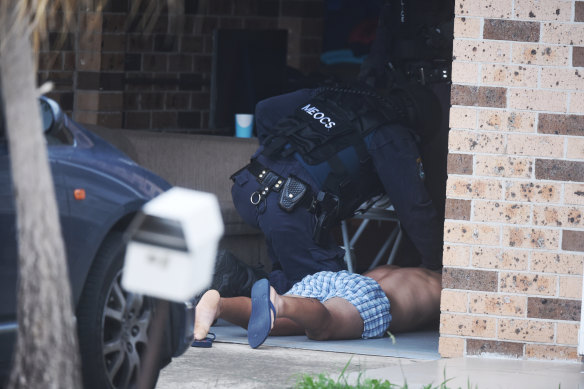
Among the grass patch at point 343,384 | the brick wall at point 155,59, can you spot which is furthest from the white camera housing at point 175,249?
the brick wall at point 155,59

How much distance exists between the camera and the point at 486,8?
4.82 m

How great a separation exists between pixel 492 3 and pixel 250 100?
404cm

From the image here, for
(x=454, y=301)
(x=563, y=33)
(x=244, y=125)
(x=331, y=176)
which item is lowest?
(x=454, y=301)

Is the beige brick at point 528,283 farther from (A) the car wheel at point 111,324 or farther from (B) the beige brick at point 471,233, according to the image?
(A) the car wheel at point 111,324

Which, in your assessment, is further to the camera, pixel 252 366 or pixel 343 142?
pixel 343 142

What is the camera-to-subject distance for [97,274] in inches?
151

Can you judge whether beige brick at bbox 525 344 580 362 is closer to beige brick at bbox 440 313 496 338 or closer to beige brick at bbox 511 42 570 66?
beige brick at bbox 440 313 496 338

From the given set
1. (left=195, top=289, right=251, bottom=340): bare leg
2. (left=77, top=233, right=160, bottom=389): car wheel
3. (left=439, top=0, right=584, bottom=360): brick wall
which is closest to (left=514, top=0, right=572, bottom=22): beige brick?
(left=439, top=0, right=584, bottom=360): brick wall

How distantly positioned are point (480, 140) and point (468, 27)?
18.3 inches

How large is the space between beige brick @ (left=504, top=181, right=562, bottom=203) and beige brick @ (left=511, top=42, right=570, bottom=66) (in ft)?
1.62

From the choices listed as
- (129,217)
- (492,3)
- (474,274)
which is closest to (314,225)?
(474,274)

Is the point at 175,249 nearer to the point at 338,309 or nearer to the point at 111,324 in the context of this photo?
the point at 111,324

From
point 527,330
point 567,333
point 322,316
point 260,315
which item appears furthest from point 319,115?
point 567,333

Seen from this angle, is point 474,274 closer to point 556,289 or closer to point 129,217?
point 556,289
